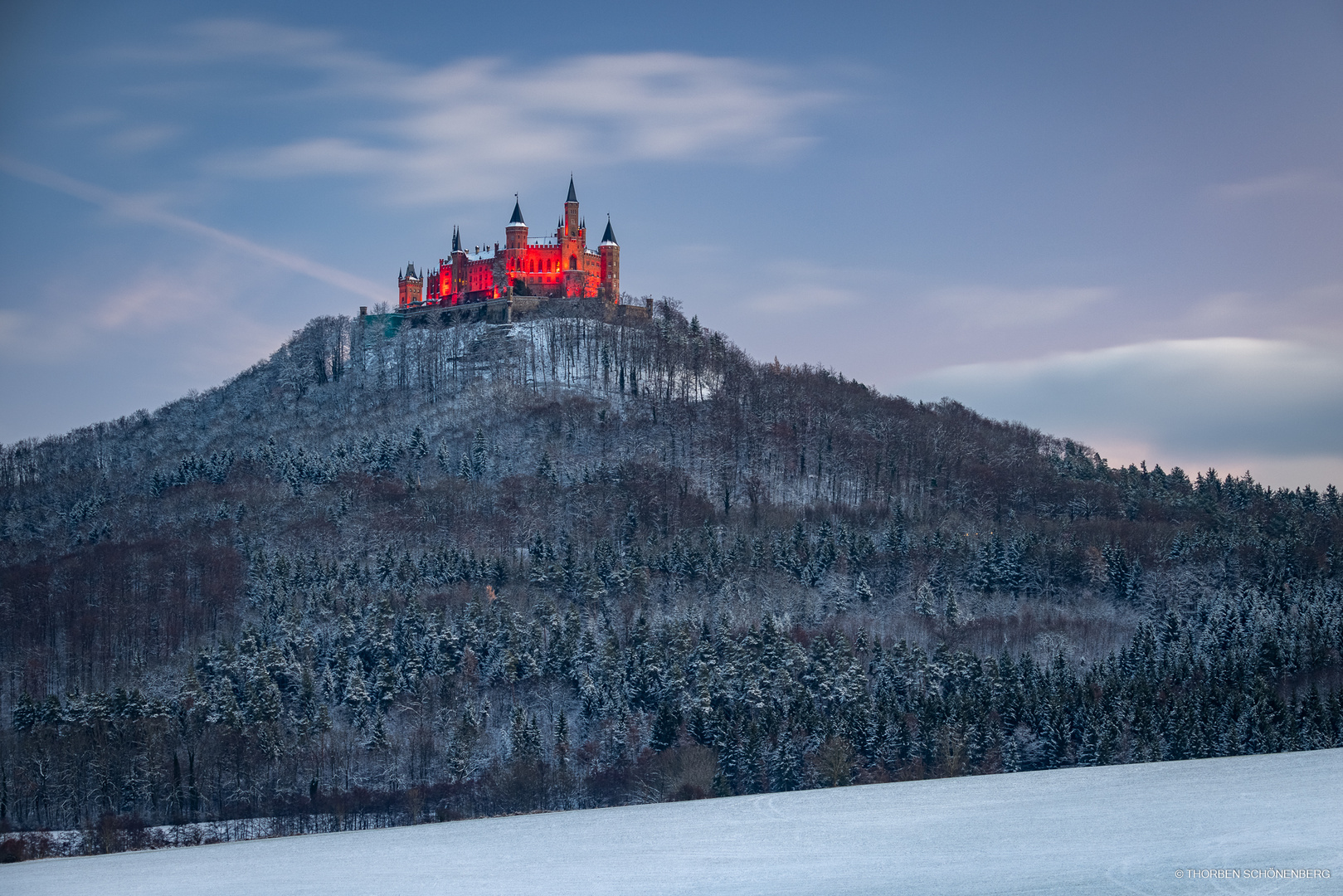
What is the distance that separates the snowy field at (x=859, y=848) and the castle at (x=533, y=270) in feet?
371

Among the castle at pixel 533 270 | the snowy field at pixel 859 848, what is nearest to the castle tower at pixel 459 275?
the castle at pixel 533 270

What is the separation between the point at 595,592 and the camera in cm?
11362

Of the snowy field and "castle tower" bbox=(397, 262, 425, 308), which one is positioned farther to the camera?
"castle tower" bbox=(397, 262, 425, 308)

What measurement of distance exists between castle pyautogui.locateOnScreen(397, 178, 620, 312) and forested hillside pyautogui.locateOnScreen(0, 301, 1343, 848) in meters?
7.17

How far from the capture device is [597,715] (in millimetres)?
94188

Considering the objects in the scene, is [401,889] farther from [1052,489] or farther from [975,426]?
[975,426]

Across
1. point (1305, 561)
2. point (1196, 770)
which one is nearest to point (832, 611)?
point (1305, 561)

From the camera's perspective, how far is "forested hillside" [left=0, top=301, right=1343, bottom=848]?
276ft

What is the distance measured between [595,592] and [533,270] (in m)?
73.7

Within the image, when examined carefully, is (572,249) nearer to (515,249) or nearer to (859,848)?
(515,249)

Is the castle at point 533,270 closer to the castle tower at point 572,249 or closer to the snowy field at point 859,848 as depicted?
the castle tower at point 572,249

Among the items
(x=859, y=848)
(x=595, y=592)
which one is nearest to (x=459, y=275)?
(x=595, y=592)

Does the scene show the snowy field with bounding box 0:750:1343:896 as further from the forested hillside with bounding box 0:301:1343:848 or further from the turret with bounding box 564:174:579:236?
the turret with bounding box 564:174:579:236

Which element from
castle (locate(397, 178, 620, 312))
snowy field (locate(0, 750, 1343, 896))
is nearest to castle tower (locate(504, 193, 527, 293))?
castle (locate(397, 178, 620, 312))
